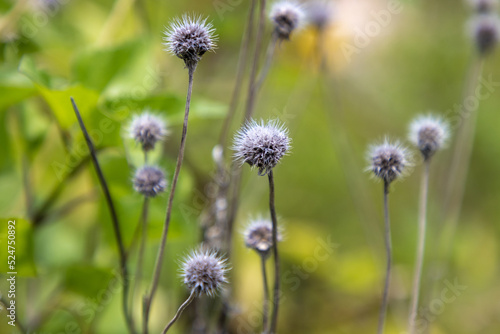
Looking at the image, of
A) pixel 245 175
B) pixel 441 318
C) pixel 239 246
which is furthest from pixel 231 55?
pixel 441 318

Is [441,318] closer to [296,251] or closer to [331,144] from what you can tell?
[296,251]

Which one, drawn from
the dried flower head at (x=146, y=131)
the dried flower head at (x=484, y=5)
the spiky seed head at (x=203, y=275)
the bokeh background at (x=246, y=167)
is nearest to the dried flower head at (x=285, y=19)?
the bokeh background at (x=246, y=167)

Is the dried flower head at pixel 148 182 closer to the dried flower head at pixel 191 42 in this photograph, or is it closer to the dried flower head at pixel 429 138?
the dried flower head at pixel 191 42

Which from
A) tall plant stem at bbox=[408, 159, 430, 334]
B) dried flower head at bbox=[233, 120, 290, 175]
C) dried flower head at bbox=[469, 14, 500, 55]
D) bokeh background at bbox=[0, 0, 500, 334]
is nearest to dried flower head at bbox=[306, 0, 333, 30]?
bokeh background at bbox=[0, 0, 500, 334]

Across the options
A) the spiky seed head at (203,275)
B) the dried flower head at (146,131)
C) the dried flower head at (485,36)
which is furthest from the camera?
the dried flower head at (485,36)

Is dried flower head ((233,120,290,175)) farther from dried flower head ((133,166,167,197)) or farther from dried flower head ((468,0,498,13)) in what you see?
dried flower head ((468,0,498,13))

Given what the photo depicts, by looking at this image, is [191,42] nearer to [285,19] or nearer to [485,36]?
[285,19]

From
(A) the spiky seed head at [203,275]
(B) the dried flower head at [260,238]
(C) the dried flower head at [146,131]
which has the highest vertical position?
(C) the dried flower head at [146,131]

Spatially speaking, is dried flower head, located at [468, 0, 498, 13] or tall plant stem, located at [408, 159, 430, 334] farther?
dried flower head, located at [468, 0, 498, 13]
